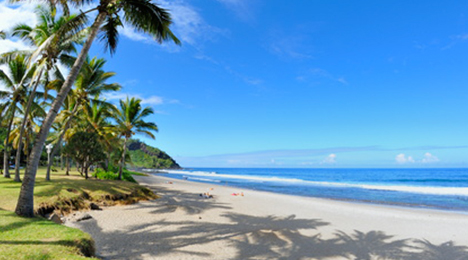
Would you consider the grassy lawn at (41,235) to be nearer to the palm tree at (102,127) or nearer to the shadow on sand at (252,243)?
the shadow on sand at (252,243)

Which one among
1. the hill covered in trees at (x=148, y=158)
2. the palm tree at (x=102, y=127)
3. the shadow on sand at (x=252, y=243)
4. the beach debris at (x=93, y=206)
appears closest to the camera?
the shadow on sand at (x=252, y=243)

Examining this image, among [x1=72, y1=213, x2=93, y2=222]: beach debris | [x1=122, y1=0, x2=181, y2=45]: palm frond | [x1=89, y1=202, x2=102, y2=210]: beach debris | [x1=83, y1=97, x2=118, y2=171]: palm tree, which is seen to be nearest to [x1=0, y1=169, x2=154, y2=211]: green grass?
[x1=89, y1=202, x2=102, y2=210]: beach debris

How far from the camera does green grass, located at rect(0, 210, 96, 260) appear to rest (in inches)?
154

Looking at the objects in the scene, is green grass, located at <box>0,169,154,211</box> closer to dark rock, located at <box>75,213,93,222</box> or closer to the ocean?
dark rock, located at <box>75,213,93,222</box>

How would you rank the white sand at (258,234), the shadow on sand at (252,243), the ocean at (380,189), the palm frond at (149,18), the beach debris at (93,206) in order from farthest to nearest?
the ocean at (380,189)
the beach debris at (93,206)
the palm frond at (149,18)
the white sand at (258,234)
the shadow on sand at (252,243)

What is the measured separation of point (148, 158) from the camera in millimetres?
114000

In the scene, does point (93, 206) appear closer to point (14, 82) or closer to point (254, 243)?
point (254, 243)

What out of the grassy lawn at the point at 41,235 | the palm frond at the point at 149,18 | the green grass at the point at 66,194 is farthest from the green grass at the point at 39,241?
the palm frond at the point at 149,18

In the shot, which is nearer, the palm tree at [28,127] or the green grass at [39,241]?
the green grass at [39,241]

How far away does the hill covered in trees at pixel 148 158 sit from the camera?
110562 millimetres

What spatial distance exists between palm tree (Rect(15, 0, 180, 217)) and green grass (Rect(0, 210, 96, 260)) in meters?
0.66

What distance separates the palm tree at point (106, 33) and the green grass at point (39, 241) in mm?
663

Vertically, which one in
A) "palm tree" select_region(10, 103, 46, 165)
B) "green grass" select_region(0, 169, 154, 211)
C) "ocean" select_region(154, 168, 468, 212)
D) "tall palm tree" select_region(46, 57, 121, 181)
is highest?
"tall palm tree" select_region(46, 57, 121, 181)

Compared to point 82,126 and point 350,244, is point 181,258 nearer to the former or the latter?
point 350,244
